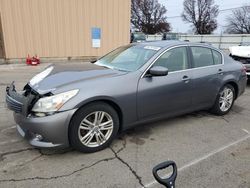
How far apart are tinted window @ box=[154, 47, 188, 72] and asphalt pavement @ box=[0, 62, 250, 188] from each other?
1.05m

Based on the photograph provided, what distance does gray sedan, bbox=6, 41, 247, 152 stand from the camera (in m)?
3.02

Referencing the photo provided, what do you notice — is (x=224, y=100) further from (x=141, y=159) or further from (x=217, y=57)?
(x=141, y=159)

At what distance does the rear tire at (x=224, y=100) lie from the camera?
4.84 m

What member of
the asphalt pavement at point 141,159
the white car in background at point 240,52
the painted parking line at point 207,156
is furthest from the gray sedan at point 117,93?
the white car in background at point 240,52

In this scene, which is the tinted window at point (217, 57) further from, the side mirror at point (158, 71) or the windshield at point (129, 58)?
the side mirror at point (158, 71)

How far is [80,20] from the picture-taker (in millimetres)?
12656

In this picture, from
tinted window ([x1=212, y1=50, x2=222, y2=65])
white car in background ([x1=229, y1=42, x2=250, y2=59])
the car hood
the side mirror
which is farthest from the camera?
white car in background ([x1=229, y1=42, x2=250, y2=59])

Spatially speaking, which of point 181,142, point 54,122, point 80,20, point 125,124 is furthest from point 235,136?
point 80,20

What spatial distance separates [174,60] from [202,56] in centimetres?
77

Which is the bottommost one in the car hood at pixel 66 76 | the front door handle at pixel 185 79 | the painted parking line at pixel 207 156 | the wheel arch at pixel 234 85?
the painted parking line at pixel 207 156

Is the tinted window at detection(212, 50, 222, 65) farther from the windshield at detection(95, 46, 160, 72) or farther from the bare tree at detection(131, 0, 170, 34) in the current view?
the bare tree at detection(131, 0, 170, 34)

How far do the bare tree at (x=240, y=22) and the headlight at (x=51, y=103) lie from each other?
6188cm

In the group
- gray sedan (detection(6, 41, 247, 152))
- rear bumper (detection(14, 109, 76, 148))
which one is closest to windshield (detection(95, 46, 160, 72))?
gray sedan (detection(6, 41, 247, 152))

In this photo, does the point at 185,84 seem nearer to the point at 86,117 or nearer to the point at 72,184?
the point at 86,117
